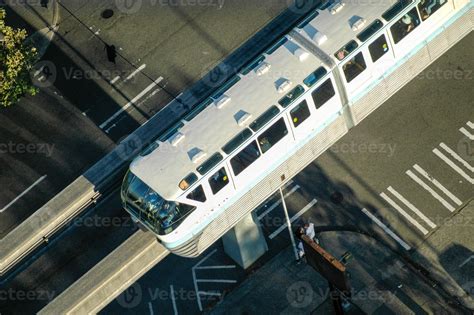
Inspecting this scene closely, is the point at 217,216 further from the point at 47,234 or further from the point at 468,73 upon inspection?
the point at 468,73

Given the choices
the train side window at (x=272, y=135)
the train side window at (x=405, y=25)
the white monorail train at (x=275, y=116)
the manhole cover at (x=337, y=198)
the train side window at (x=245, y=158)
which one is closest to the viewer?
the white monorail train at (x=275, y=116)

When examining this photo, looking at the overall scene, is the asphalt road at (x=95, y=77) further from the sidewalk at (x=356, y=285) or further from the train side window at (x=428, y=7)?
the train side window at (x=428, y=7)

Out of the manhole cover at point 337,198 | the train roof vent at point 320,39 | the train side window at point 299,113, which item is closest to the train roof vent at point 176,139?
the train side window at point 299,113

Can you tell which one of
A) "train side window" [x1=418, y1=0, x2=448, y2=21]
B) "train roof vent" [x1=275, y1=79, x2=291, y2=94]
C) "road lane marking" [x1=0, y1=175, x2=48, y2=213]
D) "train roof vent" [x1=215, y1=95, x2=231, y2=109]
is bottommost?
"train roof vent" [x1=275, y1=79, x2=291, y2=94]

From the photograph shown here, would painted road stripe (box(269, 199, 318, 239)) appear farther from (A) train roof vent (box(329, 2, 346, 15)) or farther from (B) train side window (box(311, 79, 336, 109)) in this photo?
(A) train roof vent (box(329, 2, 346, 15))

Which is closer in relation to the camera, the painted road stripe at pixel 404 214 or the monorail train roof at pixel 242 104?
the monorail train roof at pixel 242 104

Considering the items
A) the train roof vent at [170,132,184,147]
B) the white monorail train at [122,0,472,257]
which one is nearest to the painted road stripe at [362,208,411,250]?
the white monorail train at [122,0,472,257]
